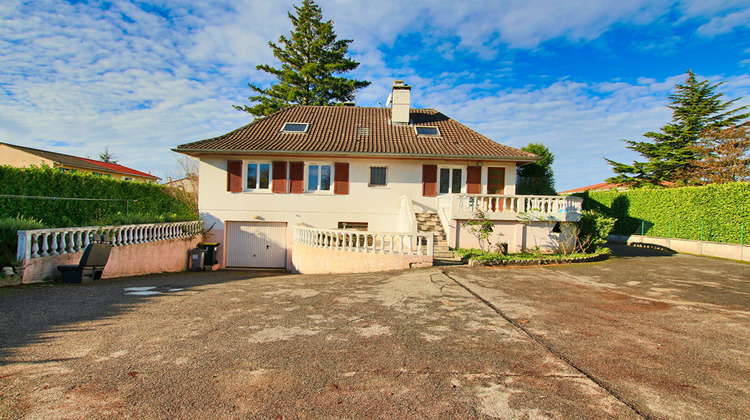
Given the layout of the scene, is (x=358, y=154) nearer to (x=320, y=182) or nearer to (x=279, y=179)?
(x=320, y=182)

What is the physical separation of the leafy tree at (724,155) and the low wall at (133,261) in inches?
1229

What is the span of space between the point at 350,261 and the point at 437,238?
3.66m

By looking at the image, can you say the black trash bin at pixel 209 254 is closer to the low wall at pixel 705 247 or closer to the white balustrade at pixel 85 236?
the white balustrade at pixel 85 236

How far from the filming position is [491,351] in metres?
3.87

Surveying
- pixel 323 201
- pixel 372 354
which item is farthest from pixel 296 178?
pixel 372 354

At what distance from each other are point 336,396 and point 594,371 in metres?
2.59

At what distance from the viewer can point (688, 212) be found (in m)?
14.6

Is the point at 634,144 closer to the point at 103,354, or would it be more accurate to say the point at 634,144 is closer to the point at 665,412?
the point at 665,412

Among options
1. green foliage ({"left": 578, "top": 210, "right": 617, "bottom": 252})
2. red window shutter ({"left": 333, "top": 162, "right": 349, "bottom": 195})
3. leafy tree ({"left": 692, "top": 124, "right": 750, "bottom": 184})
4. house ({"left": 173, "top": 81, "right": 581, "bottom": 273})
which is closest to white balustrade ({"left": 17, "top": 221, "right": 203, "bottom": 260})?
house ({"left": 173, "top": 81, "right": 581, "bottom": 273})

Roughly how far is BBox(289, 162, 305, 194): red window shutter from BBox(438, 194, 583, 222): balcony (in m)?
6.60

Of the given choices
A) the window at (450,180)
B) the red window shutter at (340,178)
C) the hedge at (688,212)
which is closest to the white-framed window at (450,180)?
the window at (450,180)

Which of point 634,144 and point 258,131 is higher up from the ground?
point 634,144

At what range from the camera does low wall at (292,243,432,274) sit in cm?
976

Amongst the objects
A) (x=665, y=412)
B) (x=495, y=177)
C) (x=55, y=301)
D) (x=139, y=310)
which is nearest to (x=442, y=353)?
(x=665, y=412)
